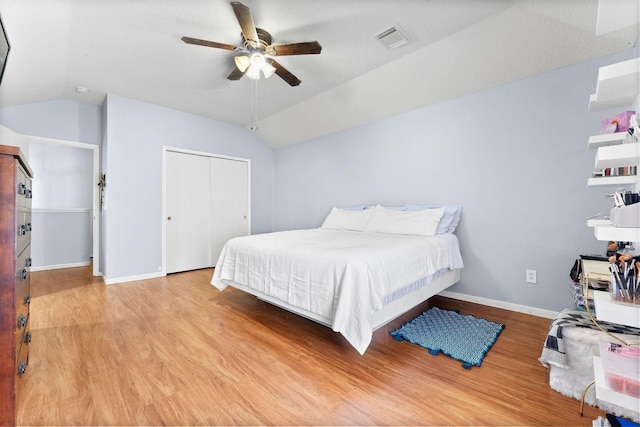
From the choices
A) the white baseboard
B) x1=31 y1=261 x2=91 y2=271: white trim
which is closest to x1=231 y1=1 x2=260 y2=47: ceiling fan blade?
the white baseboard

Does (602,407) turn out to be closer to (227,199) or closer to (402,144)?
(402,144)

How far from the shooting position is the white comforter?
166 centimetres

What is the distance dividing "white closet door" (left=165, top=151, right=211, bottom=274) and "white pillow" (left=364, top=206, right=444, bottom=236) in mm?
2712

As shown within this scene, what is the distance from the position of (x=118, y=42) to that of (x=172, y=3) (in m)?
0.85

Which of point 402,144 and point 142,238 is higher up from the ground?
point 402,144

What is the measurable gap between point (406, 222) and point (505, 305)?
1220 mm

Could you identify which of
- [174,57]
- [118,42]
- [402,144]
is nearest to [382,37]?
[402,144]

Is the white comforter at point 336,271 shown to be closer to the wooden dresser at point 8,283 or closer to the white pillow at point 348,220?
the white pillow at point 348,220

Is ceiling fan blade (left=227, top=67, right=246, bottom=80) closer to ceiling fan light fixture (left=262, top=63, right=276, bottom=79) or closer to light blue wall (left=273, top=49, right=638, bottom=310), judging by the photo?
ceiling fan light fixture (left=262, top=63, right=276, bottom=79)

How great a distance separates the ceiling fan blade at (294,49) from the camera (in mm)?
2135

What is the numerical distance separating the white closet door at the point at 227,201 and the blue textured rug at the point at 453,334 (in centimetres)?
340

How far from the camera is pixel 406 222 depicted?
2.92 meters

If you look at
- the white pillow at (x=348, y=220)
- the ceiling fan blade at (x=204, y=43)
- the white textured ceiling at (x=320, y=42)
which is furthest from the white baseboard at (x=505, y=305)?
the ceiling fan blade at (x=204, y=43)

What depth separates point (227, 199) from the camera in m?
4.69
